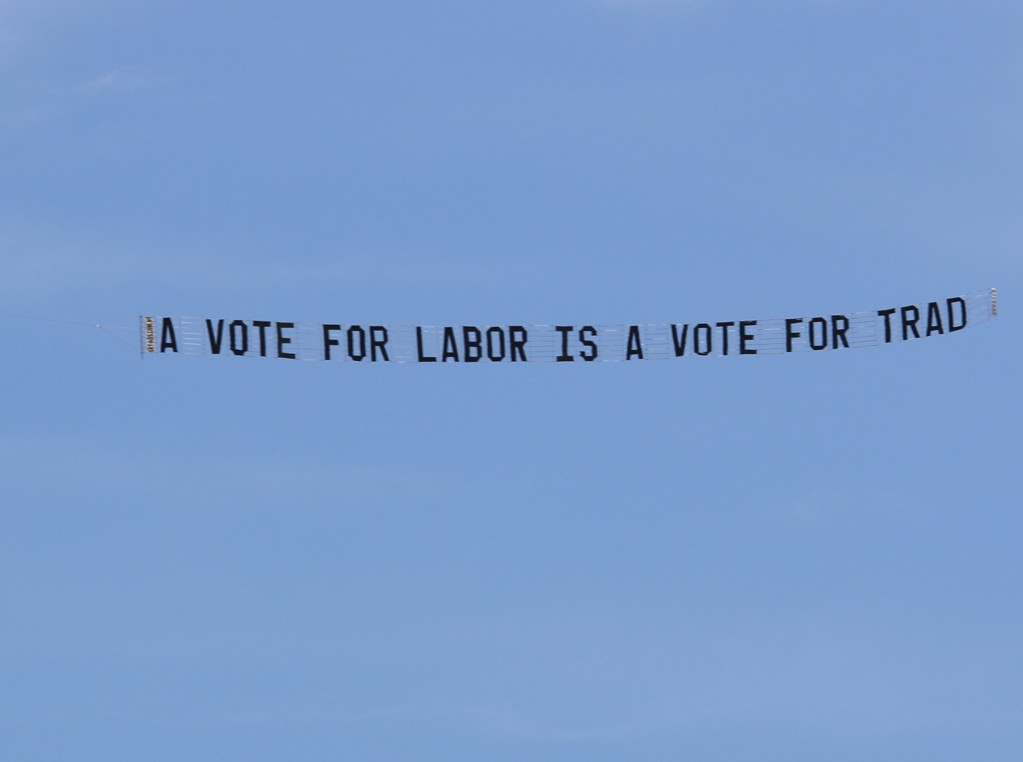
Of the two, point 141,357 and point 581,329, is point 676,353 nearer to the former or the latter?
point 581,329

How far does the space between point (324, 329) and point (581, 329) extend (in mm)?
9136

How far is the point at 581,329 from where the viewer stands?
3964 inches

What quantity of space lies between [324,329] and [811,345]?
17.6 metres

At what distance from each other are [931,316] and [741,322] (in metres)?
7.37

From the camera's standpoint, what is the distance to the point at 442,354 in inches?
3986

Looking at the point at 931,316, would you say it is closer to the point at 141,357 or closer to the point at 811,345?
the point at 811,345

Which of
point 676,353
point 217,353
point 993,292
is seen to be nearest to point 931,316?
point 993,292

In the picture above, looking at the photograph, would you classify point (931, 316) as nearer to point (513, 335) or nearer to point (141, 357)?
point (513, 335)

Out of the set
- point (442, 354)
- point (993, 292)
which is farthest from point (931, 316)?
point (442, 354)

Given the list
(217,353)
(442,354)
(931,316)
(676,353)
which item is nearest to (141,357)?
(217,353)

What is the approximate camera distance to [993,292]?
4070 inches

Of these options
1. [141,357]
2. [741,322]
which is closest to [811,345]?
[741,322]

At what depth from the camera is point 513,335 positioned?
101 m

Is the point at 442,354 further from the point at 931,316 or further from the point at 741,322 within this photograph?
the point at 931,316
